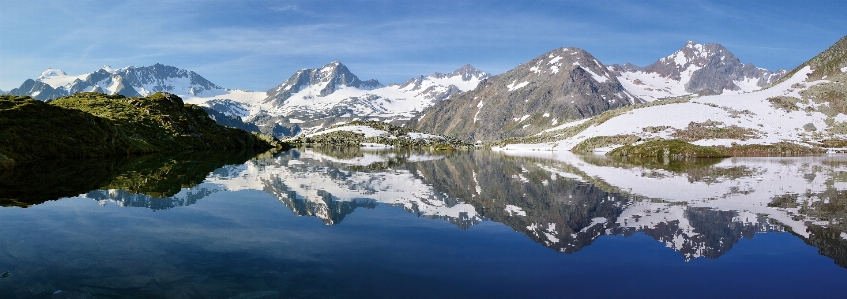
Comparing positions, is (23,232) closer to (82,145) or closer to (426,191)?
(426,191)

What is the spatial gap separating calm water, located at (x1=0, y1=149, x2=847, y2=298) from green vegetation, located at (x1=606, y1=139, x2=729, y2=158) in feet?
501

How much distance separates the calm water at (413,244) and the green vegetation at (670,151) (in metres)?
153

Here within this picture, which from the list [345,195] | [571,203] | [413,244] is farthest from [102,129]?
[413,244]

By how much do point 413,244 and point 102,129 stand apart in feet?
332

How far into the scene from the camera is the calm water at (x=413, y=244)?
15.5 m

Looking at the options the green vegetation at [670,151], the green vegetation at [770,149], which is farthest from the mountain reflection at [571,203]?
the green vegetation at [770,149]

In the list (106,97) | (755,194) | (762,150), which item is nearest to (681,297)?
(755,194)

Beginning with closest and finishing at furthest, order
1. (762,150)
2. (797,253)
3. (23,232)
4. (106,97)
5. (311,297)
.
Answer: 1. (311,297)
2. (797,253)
3. (23,232)
4. (106,97)
5. (762,150)

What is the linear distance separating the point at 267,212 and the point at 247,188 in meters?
14.9

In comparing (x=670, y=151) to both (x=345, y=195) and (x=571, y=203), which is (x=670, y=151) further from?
(x=345, y=195)

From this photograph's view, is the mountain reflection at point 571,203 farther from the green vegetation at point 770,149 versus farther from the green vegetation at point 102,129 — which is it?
the green vegetation at point 770,149

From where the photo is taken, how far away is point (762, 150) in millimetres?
179625

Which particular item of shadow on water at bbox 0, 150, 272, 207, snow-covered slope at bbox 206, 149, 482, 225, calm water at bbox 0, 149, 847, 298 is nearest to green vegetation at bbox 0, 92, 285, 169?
shadow on water at bbox 0, 150, 272, 207

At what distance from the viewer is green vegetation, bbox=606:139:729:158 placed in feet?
583
